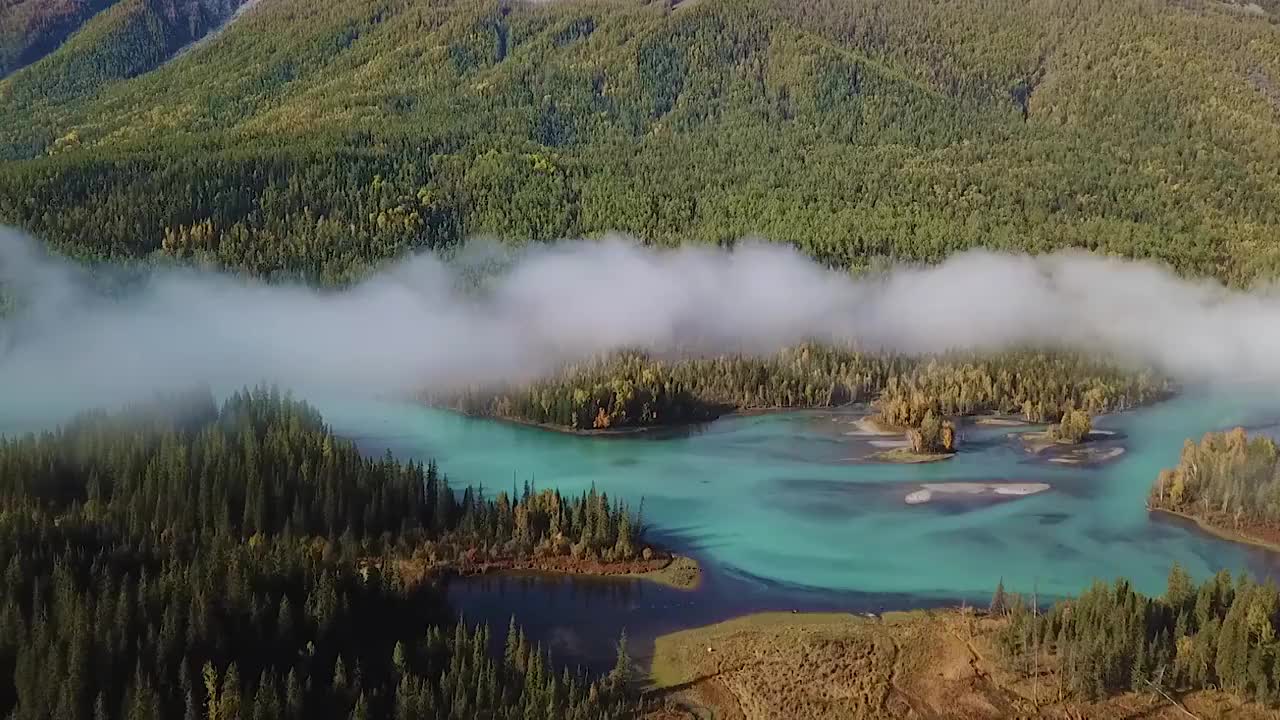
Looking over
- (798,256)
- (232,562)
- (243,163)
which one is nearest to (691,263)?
(798,256)

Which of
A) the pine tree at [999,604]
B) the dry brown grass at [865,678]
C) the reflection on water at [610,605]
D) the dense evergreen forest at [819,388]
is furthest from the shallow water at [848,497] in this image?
the dry brown grass at [865,678]

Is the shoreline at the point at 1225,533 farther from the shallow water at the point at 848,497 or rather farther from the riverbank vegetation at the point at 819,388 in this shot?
the riverbank vegetation at the point at 819,388

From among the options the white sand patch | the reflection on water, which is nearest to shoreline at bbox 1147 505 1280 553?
the white sand patch

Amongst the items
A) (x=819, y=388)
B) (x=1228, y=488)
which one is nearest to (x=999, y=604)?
(x=1228, y=488)

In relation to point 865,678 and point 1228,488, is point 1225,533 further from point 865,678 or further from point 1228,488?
point 865,678

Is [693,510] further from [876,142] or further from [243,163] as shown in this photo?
[876,142]
